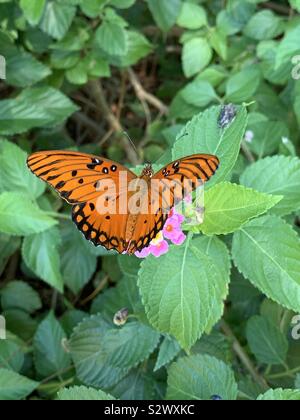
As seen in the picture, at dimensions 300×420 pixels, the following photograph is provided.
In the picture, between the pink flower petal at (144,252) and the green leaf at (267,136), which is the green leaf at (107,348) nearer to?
the pink flower petal at (144,252)

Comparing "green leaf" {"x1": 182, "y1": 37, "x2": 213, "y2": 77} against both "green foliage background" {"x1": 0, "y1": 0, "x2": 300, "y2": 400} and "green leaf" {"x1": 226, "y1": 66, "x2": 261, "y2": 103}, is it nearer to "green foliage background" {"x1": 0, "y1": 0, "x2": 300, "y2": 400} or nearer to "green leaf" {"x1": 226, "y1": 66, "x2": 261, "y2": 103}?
"green foliage background" {"x1": 0, "y1": 0, "x2": 300, "y2": 400}

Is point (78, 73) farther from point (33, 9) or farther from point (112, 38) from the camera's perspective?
point (33, 9)

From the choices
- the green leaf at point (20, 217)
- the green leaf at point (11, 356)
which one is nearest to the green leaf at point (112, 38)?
the green leaf at point (20, 217)

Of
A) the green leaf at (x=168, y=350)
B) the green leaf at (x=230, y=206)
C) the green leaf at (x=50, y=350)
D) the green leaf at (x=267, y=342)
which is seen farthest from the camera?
the green leaf at (x=50, y=350)

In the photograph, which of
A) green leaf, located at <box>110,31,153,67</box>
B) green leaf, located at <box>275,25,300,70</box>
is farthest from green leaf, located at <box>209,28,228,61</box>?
green leaf, located at <box>275,25,300,70</box>

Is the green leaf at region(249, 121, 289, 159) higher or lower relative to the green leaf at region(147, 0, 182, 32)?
lower
